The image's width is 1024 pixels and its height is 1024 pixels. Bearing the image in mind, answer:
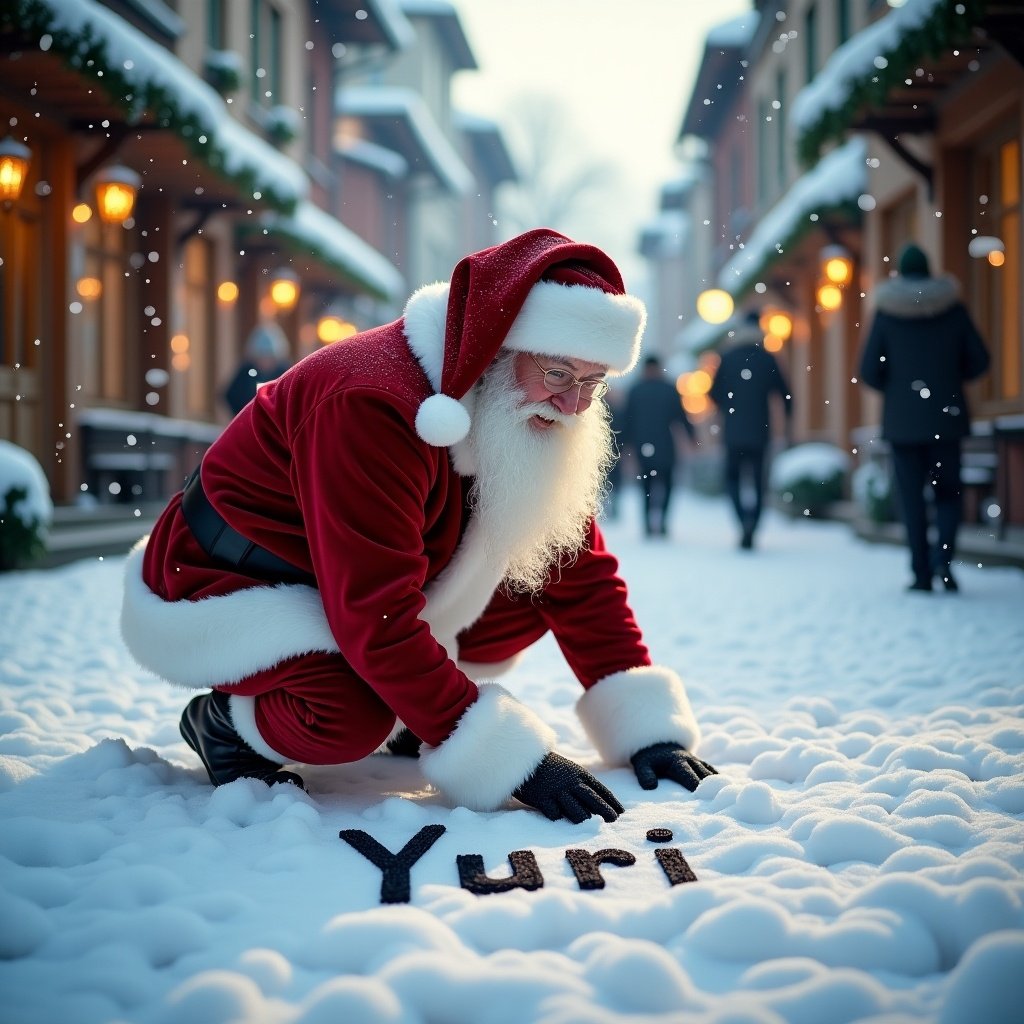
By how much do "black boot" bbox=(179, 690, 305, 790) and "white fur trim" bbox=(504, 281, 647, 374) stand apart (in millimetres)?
1113

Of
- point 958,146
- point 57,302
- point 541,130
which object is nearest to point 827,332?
point 958,146

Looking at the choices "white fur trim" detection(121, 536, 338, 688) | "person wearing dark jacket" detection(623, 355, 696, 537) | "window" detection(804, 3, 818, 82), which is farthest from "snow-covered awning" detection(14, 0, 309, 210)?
"window" detection(804, 3, 818, 82)

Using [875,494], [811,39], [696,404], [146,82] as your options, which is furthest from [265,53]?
[696,404]

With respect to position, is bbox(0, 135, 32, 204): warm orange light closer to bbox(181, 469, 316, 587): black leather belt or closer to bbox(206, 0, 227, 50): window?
bbox(181, 469, 316, 587): black leather belt

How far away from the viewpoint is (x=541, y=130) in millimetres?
36562

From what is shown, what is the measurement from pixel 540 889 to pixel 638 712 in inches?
32.6

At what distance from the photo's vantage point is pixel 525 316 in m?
2.45

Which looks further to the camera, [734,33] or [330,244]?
[734,33]

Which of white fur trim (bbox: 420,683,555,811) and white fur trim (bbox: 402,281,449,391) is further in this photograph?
white fur trim (bbox: 402,281,449,391)

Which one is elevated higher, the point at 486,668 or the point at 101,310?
the point at 101,310

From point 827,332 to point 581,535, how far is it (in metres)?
13.3

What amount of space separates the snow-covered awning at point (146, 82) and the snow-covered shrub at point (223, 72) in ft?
4.20

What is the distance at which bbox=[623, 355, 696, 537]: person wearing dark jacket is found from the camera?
11.0 metres

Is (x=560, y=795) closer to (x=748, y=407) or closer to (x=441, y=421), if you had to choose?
(x=441, y=421)
